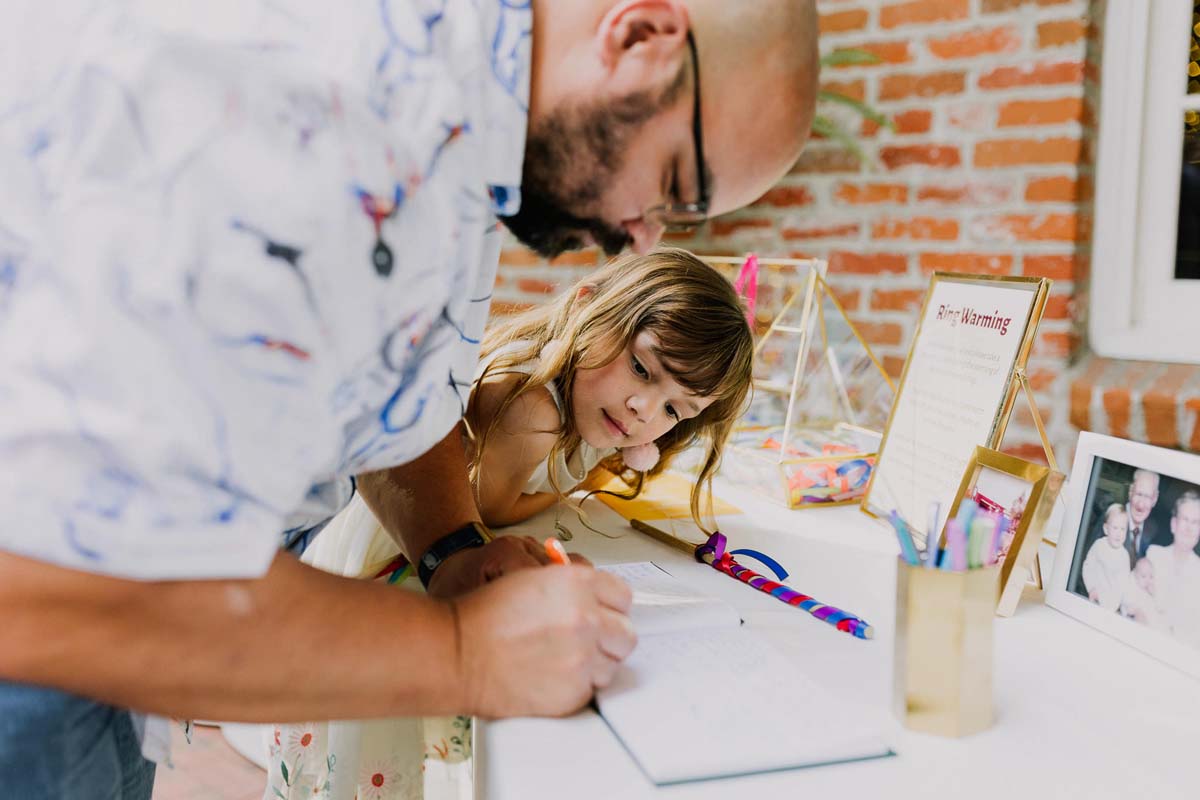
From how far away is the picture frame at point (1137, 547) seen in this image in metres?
0.77

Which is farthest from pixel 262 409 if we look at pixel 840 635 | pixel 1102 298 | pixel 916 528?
pixel 1102 298

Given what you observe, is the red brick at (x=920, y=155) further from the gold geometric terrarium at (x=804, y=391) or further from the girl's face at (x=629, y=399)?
the girl's face at (x=629, y=399)

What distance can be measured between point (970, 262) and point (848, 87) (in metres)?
0.48

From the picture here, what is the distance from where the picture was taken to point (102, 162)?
0.45 metres

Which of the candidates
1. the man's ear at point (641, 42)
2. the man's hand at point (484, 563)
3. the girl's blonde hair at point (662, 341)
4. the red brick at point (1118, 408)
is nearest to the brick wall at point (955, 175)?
the red brick at point (1118, 408)

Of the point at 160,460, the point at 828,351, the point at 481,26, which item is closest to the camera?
the point at 160,460

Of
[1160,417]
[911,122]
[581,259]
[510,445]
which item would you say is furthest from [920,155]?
[510,445]

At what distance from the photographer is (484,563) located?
866 millimetres

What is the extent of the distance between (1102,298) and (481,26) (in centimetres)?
169

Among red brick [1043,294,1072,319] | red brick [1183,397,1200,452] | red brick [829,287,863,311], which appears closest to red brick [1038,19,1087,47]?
red brick [1043,294,1072,319]

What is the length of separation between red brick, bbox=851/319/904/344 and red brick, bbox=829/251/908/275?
113 mm

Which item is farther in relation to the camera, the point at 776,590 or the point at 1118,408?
the point at 1118,408

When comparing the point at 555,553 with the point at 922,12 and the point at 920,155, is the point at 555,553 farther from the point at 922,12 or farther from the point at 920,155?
the point at 922,12

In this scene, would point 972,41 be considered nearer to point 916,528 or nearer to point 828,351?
point 828,351
